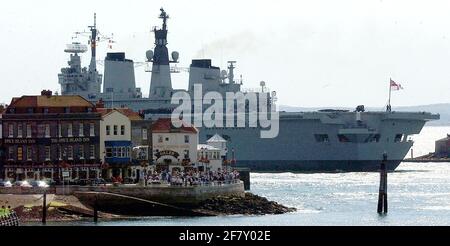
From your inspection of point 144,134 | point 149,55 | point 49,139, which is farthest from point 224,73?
point 49,139

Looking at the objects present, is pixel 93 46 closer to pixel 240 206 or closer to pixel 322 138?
pixel 322 138

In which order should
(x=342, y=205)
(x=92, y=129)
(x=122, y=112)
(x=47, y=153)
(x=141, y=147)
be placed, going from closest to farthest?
(x=47, y=153)
(x=92, y=129)
(x=342, y=205)
(x=141, y=147)
(x=122, y=112)

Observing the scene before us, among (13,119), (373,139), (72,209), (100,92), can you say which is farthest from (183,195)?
(100,92)

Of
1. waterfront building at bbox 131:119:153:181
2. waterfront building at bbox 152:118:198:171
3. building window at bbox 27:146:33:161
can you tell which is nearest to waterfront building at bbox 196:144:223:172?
waterfront building at bbox 152:118:198:171

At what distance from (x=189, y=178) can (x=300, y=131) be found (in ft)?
267

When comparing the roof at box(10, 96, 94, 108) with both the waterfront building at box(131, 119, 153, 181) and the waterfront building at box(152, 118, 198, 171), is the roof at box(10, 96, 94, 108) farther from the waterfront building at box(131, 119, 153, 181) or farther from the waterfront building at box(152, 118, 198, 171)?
the waterfront building at box(152, 118, 198, 171)

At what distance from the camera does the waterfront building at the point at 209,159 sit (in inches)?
2940

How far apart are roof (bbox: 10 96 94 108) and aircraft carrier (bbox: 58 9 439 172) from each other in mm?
74906

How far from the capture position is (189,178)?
202 ft

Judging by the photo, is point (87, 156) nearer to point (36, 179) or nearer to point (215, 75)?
point (36, 179)

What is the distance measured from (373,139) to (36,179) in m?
81.8

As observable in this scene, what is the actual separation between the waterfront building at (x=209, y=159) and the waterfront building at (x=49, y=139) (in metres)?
9.90

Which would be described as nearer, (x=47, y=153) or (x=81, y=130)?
(x=47, y=153)

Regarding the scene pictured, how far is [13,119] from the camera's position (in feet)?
218
